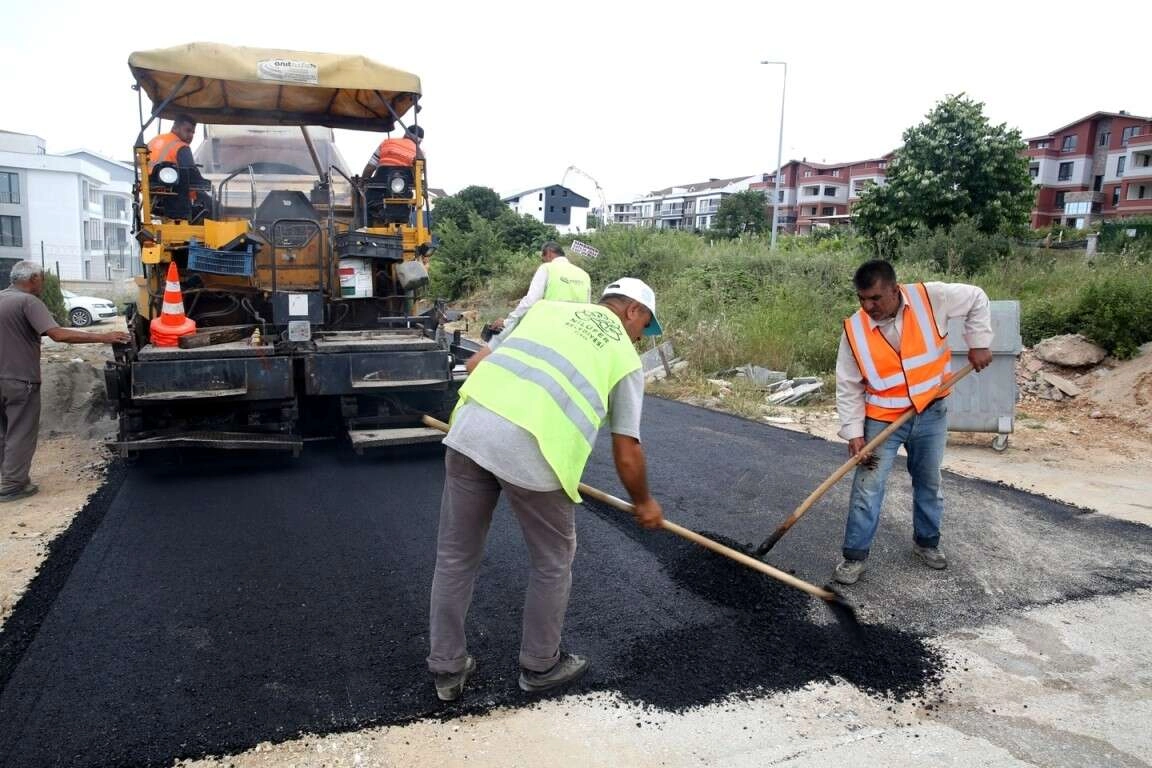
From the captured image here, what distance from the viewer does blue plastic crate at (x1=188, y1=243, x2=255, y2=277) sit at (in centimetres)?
514

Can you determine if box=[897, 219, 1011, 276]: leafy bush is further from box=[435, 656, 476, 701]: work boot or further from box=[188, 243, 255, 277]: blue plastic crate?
box=[435, 656, 476, 701]: work boot

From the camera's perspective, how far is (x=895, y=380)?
→ 353 cm

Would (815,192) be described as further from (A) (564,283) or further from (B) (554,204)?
(A) (564,283)

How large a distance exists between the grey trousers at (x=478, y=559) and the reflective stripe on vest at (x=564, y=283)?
3.33m

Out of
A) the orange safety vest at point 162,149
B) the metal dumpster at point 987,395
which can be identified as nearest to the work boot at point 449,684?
the orange safety vest at point 162,149

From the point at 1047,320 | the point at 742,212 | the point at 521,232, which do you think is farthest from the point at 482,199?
the point at 1047,320

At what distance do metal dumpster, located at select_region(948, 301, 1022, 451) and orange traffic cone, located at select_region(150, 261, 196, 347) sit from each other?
555cm

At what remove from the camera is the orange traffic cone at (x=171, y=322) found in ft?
16.1

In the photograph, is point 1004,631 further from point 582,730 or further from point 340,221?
point 340,221

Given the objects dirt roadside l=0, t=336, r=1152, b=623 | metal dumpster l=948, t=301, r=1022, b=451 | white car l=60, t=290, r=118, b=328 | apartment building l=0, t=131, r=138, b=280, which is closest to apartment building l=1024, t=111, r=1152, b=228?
dirt roadside l=0, t=336, r=1152, b=623

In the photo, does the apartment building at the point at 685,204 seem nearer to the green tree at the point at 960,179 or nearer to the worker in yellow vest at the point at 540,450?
the green tree at the point at 960,179

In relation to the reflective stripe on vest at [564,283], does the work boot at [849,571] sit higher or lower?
lower

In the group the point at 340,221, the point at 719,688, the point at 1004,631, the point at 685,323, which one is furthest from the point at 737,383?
the point at 719,688

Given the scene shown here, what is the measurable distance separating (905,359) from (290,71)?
441cm
